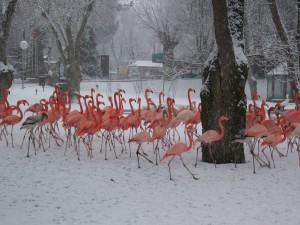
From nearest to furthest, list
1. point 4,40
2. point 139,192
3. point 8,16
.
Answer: point 139,192
point 8,16
point 4,40

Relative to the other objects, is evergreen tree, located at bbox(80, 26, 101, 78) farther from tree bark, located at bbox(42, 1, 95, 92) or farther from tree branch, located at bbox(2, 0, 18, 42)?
tree branch, located at bbox(2, 0, 18, 42)

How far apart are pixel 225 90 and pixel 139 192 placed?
9.07 ft

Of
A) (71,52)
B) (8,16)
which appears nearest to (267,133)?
(8,16)

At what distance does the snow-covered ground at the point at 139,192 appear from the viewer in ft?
16.7

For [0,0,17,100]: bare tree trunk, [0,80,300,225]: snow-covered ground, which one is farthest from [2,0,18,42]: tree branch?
[0,80,300,225]: snow-covered ground

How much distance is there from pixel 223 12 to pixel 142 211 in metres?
4.25

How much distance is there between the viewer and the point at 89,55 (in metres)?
42.3

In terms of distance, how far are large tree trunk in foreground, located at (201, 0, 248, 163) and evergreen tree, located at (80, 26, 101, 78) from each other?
3369cm

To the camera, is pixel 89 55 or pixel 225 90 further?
pixel 89 55

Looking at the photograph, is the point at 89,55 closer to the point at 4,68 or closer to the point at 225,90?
the point at 4,68

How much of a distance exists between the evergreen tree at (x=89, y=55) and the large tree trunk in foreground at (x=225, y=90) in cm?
3369

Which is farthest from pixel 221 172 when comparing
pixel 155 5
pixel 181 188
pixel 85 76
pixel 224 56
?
pixel 85 76

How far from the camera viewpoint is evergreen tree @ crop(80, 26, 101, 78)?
41000mm

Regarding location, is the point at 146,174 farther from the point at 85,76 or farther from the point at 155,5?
the point at 85,76
